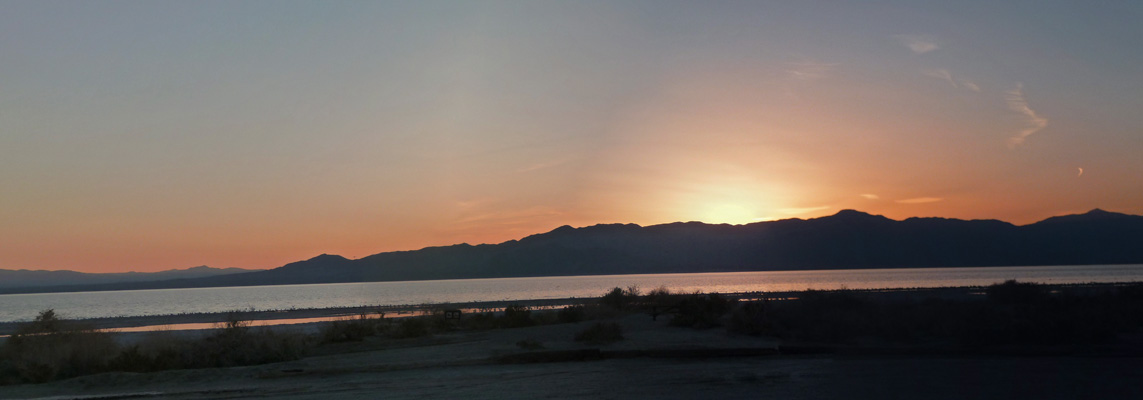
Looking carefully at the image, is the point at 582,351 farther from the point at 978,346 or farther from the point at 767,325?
the point at 978,346

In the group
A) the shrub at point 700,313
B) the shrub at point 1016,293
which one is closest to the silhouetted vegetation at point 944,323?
the shrub at point 700,313

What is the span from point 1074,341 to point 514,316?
2172cm

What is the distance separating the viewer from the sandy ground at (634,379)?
521 inches

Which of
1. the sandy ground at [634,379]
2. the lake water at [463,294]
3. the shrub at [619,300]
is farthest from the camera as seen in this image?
the lake water at [463,294]

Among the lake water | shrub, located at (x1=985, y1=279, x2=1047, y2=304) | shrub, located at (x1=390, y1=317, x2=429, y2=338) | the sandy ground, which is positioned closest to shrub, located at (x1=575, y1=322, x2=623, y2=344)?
the sandy ground

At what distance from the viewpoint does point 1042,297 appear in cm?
3316

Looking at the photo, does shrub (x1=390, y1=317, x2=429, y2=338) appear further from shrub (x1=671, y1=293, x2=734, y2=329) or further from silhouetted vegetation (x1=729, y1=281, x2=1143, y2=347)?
silhouetted vegetation (x1=729, y1=281, x2=1143, y2=347)

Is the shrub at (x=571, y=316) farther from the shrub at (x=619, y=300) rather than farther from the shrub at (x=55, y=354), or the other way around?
the shrub at (x=55, y=354)

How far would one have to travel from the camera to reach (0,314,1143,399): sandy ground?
1324 centimetres

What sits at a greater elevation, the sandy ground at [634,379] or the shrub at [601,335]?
the shrub at [601,335]

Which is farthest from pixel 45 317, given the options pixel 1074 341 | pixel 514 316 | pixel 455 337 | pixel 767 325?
pixel 1074 341

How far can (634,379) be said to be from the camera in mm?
15570

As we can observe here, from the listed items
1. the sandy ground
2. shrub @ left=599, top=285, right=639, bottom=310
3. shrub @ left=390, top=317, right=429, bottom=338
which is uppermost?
shrub @ left=599, top=285, right=639, bottom=310

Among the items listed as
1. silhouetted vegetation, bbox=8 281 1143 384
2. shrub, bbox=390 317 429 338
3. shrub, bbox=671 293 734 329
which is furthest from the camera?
shrub, bbox=390 317 429 338
